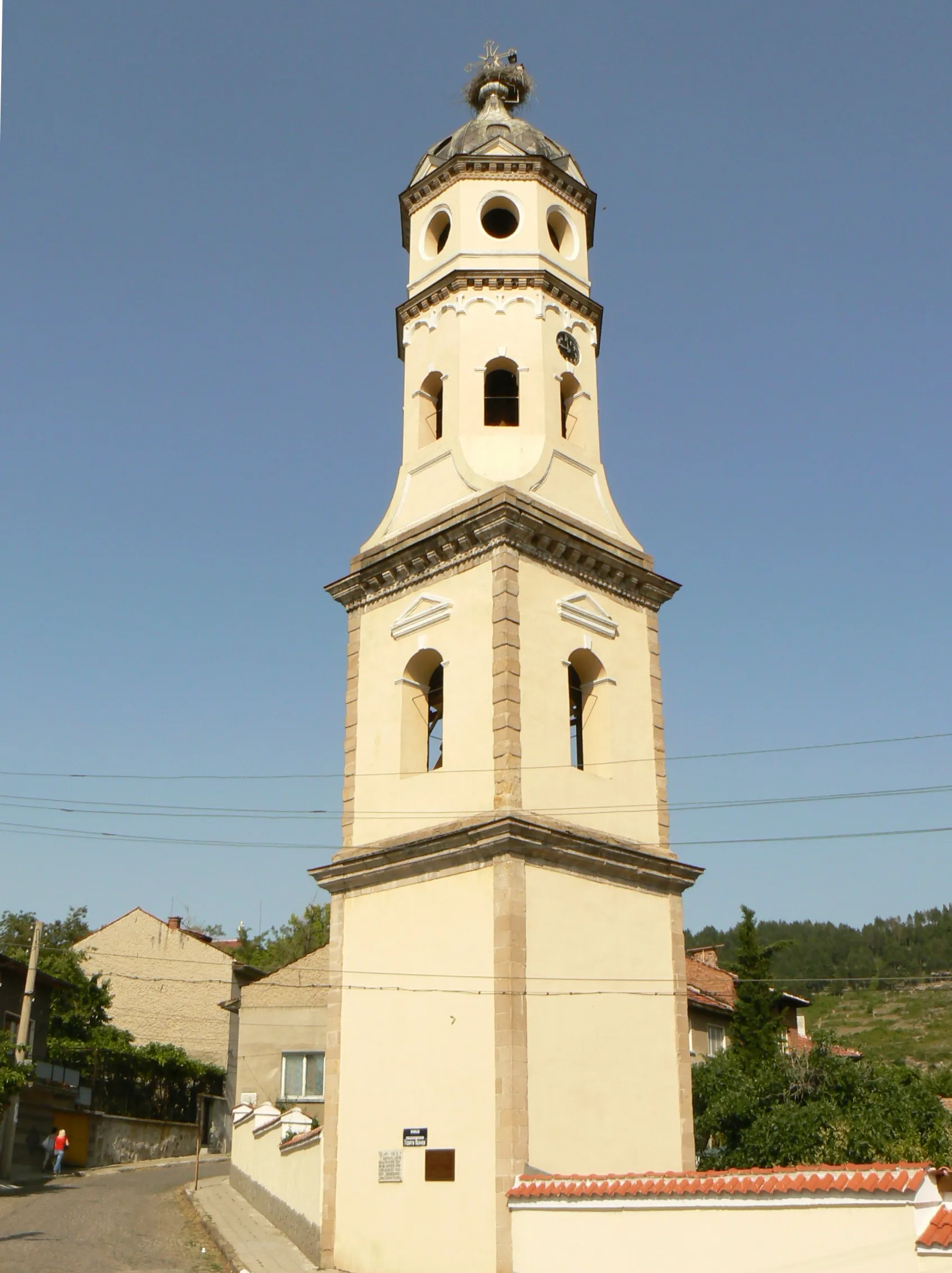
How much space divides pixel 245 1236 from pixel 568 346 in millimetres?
16721

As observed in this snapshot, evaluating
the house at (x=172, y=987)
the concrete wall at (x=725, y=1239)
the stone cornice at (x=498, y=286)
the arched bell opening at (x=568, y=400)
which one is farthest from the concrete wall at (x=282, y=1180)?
the house at (x=172, y=987)

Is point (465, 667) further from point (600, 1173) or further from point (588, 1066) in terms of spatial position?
point (600, 1173)

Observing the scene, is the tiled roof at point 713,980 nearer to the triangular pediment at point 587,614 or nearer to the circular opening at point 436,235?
the triangular pediment at point 587,614

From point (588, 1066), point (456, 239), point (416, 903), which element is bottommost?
point (588, 1066)

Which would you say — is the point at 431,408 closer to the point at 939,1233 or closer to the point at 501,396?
the point at 501,396

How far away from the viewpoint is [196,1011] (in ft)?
159

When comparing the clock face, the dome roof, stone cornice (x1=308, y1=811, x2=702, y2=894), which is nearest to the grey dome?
the dome roof

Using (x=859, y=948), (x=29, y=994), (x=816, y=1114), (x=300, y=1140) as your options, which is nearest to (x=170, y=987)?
(x=29, y=994)

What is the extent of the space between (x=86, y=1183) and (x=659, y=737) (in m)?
18.3

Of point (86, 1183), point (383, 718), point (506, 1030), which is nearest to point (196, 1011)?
point (86, 1183)

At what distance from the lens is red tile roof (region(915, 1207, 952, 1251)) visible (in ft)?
36.9

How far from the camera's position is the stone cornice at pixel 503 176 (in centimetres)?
2492

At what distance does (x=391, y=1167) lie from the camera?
18.4 meters

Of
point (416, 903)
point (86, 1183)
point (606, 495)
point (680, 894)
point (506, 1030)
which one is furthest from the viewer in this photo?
point (86, 1183)
